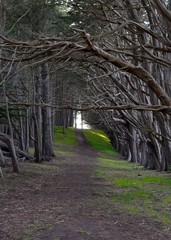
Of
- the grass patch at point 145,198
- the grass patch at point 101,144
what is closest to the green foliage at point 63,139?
the grass patch at point 101,144

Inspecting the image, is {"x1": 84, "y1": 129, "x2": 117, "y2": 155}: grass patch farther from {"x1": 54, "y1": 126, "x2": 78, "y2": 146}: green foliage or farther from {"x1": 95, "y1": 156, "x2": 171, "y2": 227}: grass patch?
{"x1": 95, "y1": 156, "x2": 171, "y2": 227}: grass patch

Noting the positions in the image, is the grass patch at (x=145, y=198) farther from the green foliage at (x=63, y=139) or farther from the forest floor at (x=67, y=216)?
the green foliage at (x=63, y=139)

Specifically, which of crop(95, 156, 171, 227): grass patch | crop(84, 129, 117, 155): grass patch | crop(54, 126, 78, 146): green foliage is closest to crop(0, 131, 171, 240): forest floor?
crop(95, 156, 171, 227): grass patch

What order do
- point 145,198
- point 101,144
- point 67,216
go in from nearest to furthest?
point 67,216 < point 145,198 < point 101,144

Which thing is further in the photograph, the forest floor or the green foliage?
the green foliage

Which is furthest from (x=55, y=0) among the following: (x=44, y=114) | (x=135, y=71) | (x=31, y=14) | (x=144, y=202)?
(x=44, y=114)

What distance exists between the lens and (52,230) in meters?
7.00

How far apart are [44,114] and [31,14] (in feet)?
30.9

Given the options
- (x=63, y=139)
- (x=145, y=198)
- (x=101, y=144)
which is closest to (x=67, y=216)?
(x=145, y=198)

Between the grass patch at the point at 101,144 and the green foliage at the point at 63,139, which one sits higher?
the green foliage at the point at 63,139

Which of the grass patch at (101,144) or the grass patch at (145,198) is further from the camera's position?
the grass patch at (101,144)

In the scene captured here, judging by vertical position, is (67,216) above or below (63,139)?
above

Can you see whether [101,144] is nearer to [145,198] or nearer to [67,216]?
[145,198]

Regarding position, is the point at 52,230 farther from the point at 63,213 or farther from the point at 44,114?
the point at 44,114
